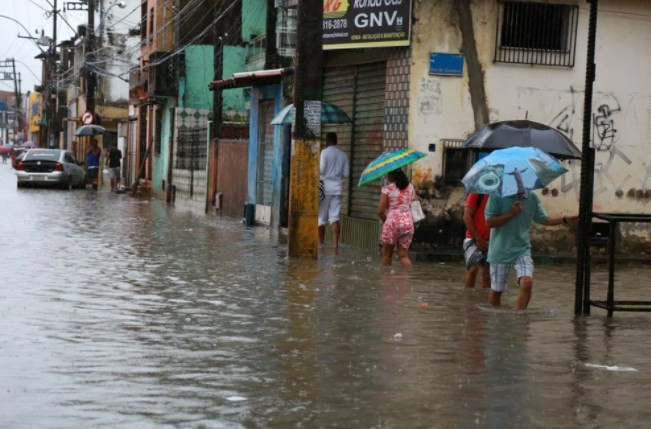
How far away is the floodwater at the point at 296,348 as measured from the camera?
21.3 feet

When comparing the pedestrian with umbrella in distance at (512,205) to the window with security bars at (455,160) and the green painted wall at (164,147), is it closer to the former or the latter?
the window with security bars at (455,160)

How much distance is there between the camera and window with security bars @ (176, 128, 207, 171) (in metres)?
33.8

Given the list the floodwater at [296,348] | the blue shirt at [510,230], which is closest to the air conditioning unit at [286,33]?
the floodwater at [296,348]

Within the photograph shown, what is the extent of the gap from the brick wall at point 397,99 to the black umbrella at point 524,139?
225 cm

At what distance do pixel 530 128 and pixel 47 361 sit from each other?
895cm

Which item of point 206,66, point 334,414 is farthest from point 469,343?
point 206,66

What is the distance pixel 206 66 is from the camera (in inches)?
1570

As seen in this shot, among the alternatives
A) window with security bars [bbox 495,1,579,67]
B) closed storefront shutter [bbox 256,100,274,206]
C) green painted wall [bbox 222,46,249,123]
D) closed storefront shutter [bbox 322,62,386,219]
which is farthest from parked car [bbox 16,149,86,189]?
window with security bars [bbox 495,1,579,67]

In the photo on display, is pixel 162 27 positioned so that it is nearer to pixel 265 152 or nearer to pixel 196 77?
pixel 196 77

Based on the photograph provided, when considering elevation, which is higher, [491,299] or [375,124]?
[375,124]

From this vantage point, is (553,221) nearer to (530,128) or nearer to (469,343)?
(469,343)

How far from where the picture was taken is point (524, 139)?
15.0 m

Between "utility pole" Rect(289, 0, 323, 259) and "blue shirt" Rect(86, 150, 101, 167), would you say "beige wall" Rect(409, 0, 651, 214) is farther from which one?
"blue shirt" Rect(86, 150, 101, 167)

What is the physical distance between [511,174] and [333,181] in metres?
7.91
